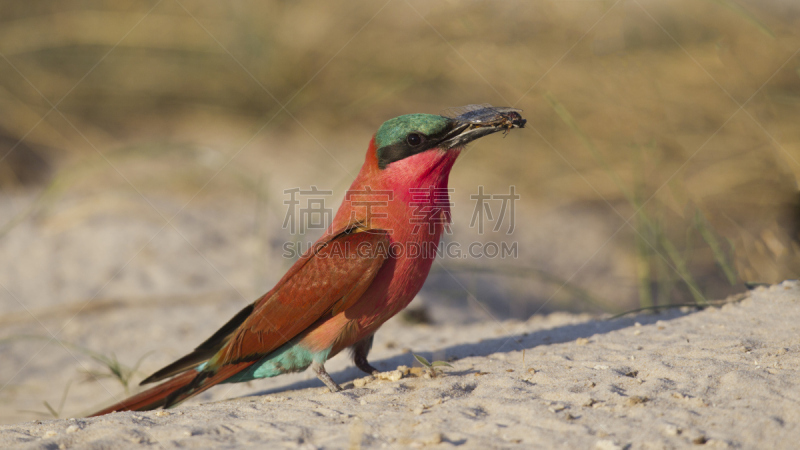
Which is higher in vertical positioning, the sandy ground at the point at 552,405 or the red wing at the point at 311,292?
the red wing at the point at 311,292

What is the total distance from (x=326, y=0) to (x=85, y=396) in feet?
17.9

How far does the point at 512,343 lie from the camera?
10.5 ft

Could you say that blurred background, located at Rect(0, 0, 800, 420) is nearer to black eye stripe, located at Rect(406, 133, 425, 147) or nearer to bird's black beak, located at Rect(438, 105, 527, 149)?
bird's black beak, located at Rect(438, 105, 527, 149)

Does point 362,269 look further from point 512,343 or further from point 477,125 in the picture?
point 512,343

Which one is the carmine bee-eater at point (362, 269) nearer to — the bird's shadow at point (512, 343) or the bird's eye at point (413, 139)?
the bird's eye at point (413, 139)

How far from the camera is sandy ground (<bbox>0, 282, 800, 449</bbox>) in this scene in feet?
→ 5.74

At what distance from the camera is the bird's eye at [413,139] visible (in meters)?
2.68

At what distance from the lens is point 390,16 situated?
714 centimetres

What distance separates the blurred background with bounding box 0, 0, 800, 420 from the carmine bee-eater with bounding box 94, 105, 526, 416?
1328mm

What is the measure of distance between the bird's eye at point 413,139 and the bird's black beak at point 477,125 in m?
0.09

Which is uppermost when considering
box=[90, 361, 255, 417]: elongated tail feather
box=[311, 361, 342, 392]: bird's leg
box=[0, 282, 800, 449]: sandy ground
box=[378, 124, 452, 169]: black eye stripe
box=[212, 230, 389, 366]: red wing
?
box=[378, 124, 452, 169]: black eye stripe

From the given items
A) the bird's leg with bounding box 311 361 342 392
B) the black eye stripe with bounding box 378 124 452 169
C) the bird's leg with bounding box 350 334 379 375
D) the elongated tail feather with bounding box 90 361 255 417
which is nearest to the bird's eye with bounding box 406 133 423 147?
the black eye stripe with bounding box 378 124 452 169

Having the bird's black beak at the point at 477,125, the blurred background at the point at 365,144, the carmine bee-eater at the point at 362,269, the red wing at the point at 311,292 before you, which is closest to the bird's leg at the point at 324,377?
the carmine bee-eater at the point at 362,269

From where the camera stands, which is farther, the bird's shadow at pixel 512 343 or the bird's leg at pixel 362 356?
the bird's shadow at pixel 512 343
